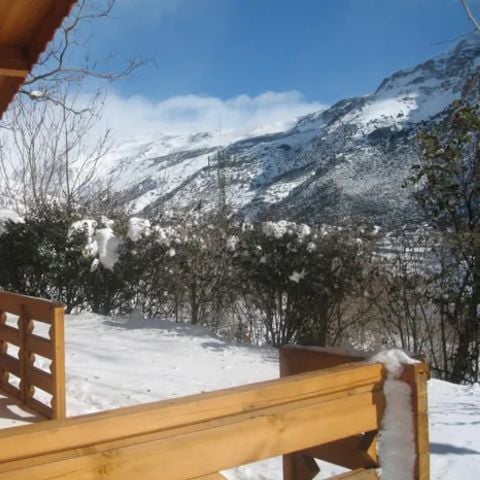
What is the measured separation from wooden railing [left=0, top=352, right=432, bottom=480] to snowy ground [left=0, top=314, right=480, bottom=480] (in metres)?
2.16

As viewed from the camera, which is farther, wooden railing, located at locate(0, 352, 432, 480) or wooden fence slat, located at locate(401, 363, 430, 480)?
wooden fence slat, located at locate(401, 363, 430, 480)

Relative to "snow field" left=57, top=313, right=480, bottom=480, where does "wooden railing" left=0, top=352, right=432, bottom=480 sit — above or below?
above

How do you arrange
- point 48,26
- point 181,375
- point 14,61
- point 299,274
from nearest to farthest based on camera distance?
point 48,26 → point 14,61 → point 181,375 → point 299,274

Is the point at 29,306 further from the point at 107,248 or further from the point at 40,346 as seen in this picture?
the point at 107,248

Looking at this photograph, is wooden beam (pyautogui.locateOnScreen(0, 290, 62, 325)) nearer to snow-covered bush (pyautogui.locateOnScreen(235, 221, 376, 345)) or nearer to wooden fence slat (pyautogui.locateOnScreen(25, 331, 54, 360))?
wooden fence slat (pyautogui.locateOnScreen(25, 331, 54, 360))

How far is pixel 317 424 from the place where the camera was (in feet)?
5.84

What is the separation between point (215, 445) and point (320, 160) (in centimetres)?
5797

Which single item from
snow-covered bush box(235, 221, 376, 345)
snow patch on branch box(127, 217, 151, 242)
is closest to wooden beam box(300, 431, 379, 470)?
snow-covered bush box(235, 221, 376, 345)

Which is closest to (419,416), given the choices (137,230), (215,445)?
(215,445)

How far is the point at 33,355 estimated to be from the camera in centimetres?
508

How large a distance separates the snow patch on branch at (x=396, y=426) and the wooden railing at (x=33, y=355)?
9.96 feet

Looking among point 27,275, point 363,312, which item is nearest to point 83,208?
point 27,275

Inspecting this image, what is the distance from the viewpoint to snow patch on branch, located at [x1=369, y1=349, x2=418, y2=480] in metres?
1.96

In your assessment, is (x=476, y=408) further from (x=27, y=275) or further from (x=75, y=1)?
(x=27, y=275)
